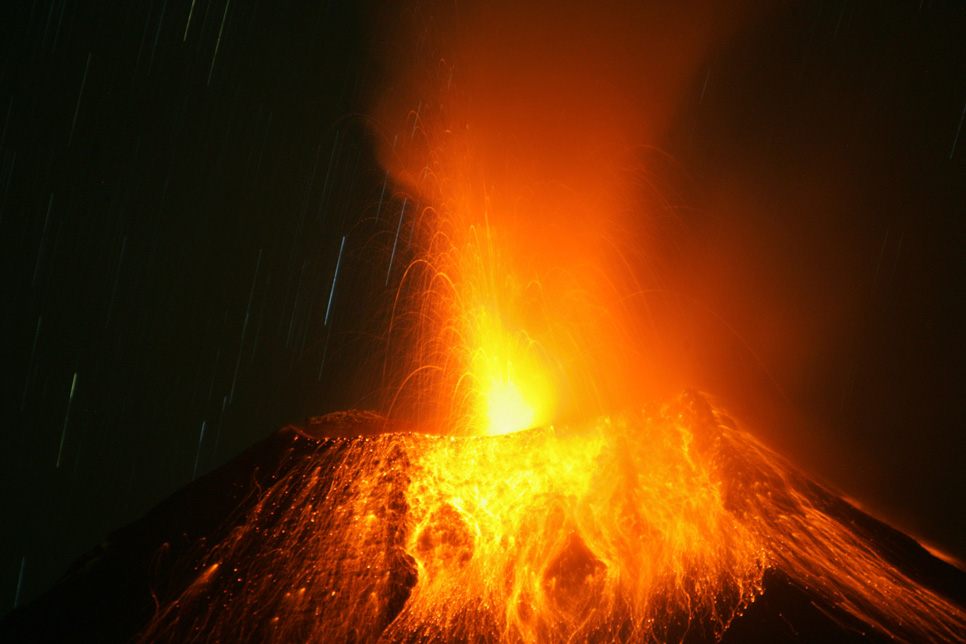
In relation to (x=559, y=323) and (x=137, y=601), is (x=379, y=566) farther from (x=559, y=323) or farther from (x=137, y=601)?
(x=559, y=323)

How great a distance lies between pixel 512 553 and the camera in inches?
290

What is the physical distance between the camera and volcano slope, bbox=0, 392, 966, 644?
6176 mm

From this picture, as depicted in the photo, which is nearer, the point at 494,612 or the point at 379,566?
the point at 494,612

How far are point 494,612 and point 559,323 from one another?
360 inches

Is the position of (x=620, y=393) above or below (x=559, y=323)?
below

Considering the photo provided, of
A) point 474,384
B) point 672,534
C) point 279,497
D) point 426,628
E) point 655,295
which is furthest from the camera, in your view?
point 655,295

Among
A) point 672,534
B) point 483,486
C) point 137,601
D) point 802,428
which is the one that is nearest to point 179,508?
point 137,601

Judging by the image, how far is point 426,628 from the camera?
6145 millimetres

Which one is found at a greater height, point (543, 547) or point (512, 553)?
point (543, 547)

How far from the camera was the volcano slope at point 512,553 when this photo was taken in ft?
20.3

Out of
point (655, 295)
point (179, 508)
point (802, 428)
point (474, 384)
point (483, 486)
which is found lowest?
point (179, 508)

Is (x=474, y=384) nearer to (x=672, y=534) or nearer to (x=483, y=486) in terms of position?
(x=483, y=486)

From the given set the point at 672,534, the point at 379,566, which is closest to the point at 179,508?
the point at 379,566

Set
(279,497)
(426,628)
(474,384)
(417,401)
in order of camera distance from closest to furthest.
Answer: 1. (426,628)
2. (279,497)
3. (474,384)
4. (417,401)
